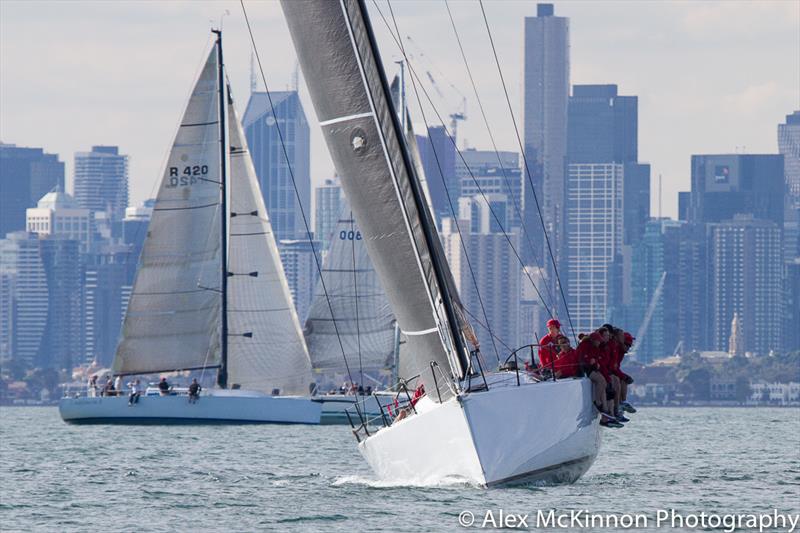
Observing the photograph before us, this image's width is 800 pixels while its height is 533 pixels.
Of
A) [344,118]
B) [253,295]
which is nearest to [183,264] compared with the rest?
[253,295]

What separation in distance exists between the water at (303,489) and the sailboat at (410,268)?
526mm

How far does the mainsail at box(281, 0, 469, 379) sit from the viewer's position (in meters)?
25.8

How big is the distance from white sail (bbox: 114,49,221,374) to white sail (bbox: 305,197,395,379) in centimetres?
536

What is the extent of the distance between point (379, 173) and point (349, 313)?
36.2 m

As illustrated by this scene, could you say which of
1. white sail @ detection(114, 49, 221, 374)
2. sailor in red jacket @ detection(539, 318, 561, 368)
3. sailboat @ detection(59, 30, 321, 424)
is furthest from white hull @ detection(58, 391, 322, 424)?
sailor in red jacket @ detection(539, 318, 561, 368)

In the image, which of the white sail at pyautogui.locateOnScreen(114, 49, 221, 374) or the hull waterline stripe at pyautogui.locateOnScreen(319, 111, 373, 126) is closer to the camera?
the hull waterline stripe at pyautogui.locateOnScreen(319, 111, 373, 126)

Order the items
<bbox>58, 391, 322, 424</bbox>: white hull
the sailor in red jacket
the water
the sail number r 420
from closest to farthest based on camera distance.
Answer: the water, the sailor in red jacket, the sail number r 420, <bbox>58, 391, 322, 424</bbox>: white hull

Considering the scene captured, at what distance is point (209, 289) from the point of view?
56.6m

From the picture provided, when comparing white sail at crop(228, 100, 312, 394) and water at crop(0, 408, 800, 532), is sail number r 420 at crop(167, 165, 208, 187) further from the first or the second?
water at crop(0, 408, 800, 532)

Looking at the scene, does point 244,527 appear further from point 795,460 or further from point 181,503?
point 795,460

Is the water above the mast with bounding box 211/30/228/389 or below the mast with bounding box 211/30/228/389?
below

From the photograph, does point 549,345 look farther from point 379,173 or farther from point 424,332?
point 379,173

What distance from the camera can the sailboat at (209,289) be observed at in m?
56.4

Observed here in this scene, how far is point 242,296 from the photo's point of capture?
188 ft
